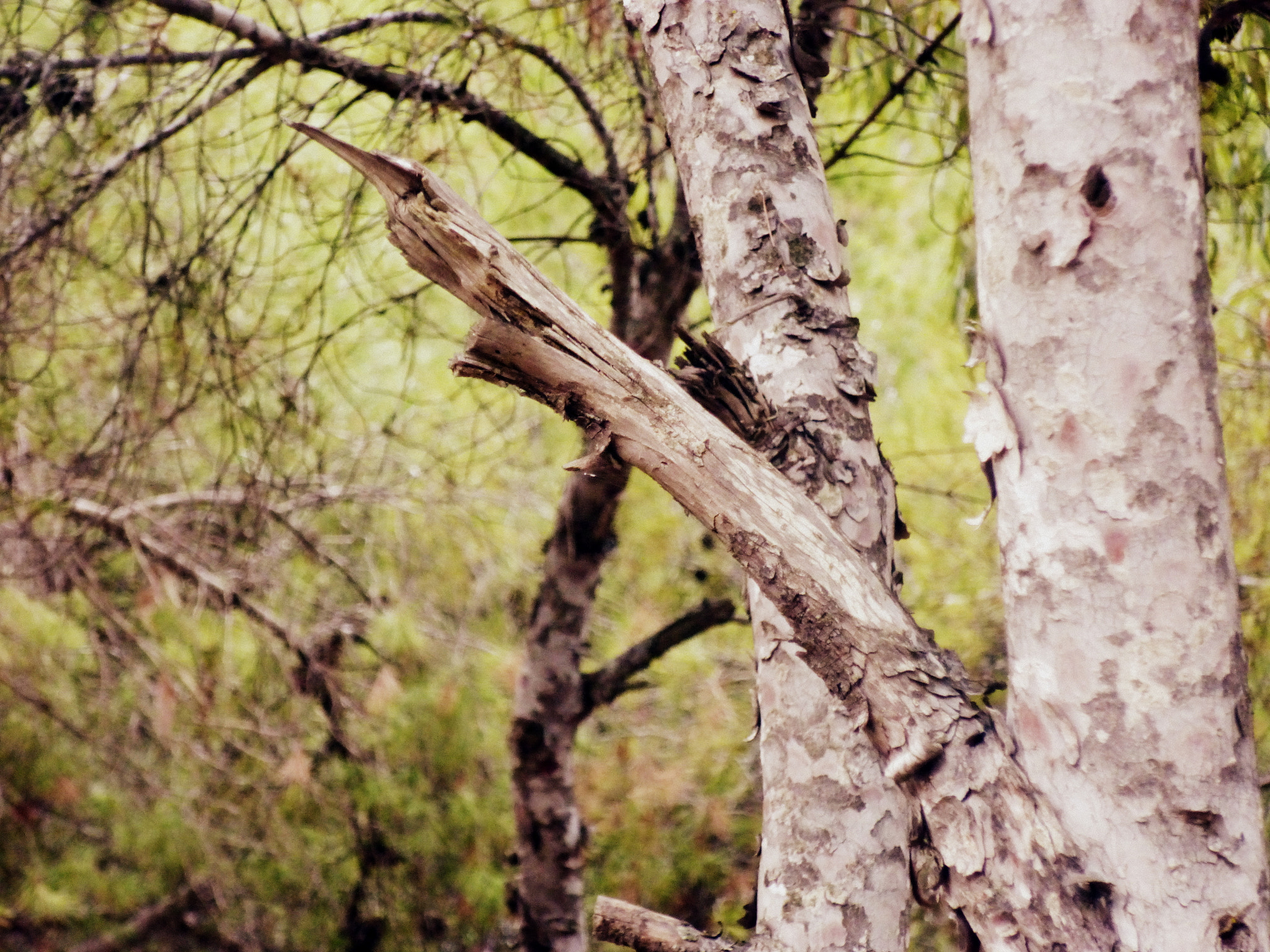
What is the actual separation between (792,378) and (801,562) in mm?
334

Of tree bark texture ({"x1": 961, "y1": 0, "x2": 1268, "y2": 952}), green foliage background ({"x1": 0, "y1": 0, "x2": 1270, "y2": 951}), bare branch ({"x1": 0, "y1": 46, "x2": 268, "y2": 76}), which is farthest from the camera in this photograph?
green foliage background ({"x1": 0, "y1": 0, "x2": 1270, "y2": 951})

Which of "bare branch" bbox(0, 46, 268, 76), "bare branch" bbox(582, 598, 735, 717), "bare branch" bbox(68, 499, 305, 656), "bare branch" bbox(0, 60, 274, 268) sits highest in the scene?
"bare branch" bbox(0, 46, 268, 76)

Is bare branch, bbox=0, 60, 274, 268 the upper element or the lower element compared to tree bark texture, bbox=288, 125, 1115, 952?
upper

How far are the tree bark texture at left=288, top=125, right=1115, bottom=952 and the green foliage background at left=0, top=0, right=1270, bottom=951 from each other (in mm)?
1403

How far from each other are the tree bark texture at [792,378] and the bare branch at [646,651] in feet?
5.09

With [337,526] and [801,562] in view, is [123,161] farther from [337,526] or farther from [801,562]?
[337,526]

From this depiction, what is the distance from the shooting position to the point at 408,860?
405 cm

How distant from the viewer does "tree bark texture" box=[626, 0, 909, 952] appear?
1.24 metres

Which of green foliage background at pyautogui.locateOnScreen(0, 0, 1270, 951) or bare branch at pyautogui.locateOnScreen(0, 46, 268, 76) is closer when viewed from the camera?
bare branch at pyautogui.locateOnScreen(0, 46, 268, 76)

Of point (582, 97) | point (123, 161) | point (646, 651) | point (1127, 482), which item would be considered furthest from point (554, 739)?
point (1127, 482)

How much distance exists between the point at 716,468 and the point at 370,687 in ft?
11.0

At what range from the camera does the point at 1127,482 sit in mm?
945

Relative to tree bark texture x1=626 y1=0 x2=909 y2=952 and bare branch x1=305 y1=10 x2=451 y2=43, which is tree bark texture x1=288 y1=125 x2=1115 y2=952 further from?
bare branch x1=305 y1=10 x2=451 y2=43

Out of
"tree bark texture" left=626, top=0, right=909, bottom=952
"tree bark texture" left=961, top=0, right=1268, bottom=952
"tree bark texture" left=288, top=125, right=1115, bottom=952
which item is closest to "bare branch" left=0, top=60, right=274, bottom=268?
"tree bark texture" left=626, top=0, right=909, bottom=952
